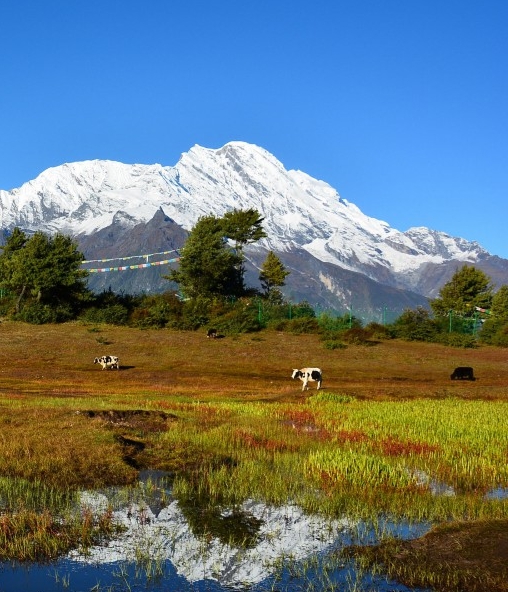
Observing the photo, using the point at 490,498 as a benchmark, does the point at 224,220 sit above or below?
above

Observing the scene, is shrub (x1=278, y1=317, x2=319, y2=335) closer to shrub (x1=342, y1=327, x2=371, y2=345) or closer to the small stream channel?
shrub (x1=342, y1=327, x2=371, y2=345)

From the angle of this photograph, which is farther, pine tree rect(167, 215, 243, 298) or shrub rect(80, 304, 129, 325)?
pine tree rect(167, 215, 243, 298)

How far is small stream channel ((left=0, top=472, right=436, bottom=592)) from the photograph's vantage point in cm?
891

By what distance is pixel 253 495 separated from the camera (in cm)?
1360

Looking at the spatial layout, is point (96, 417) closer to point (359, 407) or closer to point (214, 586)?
point (359, 407)

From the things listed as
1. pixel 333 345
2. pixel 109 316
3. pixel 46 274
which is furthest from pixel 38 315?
pixel 333 345

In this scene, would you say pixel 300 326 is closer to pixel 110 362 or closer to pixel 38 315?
pixel 110 362

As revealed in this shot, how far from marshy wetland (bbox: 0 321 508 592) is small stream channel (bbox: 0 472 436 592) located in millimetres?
32

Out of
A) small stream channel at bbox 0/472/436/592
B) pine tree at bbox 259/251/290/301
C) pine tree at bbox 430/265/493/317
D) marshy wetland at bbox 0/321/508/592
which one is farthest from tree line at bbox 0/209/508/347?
small stream channel at bbox 0/472/436/592

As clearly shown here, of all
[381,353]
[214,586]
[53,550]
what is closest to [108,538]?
[53,550]

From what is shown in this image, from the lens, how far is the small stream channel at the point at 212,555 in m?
8.91

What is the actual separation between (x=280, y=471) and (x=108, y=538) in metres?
5.94

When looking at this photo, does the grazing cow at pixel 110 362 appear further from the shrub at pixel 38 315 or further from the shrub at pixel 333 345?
the shrub at pixel 38 315

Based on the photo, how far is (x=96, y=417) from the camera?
2267cm
